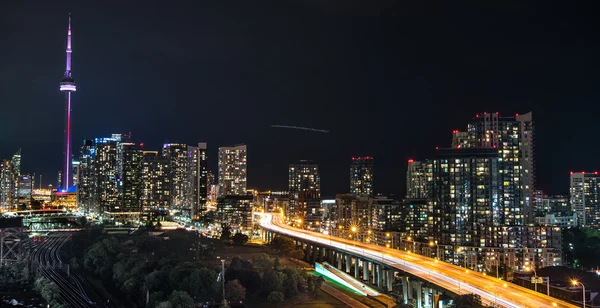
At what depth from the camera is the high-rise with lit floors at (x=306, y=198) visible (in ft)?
303

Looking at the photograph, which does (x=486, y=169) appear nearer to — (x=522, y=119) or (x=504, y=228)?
(x=504, y=228)

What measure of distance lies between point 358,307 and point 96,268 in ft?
65.9

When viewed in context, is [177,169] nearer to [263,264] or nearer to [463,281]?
[263,264]

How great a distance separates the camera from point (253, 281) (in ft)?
118

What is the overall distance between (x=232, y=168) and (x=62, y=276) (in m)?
91.0

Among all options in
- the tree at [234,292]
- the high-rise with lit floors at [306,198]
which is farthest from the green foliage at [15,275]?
the high-rise with lit floors at [306,198]

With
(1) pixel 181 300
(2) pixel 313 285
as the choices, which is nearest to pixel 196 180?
(2) pixel 313 285

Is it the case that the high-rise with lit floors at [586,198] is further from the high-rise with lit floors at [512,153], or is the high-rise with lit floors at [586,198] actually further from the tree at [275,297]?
the tree at [275,297]

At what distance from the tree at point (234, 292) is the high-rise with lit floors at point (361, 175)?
7663cm

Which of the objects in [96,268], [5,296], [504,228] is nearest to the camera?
[5,296]

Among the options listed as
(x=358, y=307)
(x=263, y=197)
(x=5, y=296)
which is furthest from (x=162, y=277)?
(x=263, y=197)

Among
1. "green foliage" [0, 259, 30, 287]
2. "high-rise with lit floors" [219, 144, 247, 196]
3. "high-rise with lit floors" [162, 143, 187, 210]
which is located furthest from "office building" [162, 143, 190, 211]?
"green foliage" [0, 259, 30, 287]

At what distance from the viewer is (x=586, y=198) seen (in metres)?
79.9

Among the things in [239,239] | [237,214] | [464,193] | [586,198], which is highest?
[464,193]
